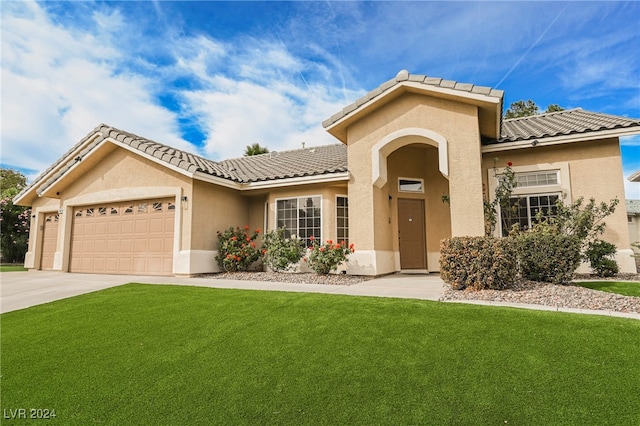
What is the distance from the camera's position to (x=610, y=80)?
14133mm

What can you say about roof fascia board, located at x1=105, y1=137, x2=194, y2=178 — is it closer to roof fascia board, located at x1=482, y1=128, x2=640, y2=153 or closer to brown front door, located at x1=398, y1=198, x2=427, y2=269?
brown front door, located at x1=398, y1=198, x2=427, y2=269

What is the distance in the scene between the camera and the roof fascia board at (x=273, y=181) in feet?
38.9

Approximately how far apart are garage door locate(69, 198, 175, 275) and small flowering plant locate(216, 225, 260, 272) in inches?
70.4

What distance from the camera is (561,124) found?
12062 millimetres

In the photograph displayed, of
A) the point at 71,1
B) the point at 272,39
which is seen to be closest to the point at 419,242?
the point at 272,39

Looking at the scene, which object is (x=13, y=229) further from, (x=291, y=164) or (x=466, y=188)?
(x=466, y=188)

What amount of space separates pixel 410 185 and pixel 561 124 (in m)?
5.59

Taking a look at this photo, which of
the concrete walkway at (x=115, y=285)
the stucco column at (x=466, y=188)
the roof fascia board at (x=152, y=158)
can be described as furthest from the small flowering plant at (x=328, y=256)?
the roof fascia board at (x=152, y=158)

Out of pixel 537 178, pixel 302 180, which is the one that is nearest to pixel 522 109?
pixel 537 178

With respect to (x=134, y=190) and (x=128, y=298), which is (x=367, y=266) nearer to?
(x=128, y=298)

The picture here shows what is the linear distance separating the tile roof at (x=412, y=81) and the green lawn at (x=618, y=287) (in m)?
5.40

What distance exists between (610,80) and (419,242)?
1063cm

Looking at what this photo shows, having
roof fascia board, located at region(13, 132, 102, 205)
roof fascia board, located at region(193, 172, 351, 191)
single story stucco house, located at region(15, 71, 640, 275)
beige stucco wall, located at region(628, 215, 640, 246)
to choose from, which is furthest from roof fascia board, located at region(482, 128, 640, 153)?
beige stucco wall, located at region(628, 215, 640, 246)

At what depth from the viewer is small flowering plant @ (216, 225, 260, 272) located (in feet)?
40.8
